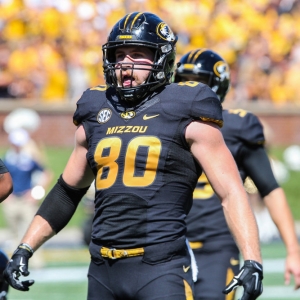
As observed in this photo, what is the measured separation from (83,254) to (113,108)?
24.3 ft

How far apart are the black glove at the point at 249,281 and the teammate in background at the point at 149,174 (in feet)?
0.11

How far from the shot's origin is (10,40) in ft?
49.0

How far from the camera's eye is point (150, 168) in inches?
126

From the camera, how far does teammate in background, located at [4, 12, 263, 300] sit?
3.16 meters

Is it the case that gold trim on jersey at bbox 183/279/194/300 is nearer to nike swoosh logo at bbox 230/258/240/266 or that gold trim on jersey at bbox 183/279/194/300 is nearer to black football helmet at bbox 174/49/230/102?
nike swoosh logo at bbox 230/258/240/266

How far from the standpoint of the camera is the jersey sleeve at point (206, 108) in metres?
3.17

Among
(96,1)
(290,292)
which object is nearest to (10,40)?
(96,1)

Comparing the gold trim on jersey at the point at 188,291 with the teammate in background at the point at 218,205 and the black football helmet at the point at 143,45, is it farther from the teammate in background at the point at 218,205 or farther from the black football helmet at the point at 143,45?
the teammate in background at the point at 218,205

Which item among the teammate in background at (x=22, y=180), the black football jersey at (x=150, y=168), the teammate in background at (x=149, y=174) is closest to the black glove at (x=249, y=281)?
the teammate in background at (x=149, y=174)

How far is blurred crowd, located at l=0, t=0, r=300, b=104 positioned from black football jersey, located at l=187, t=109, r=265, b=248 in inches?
384

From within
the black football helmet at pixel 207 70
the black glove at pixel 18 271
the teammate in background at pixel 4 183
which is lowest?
the black glove at pixel 18 271

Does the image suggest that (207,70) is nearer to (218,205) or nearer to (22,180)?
(218,205)

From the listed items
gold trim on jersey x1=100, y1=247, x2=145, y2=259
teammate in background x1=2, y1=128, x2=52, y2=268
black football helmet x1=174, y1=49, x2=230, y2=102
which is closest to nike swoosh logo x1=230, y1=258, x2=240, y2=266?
black football helmet x1=174, y1=49, x2=230, y2=102

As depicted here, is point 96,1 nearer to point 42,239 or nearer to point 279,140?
point 279,140
